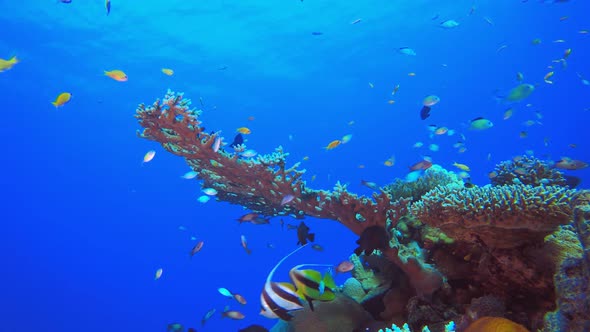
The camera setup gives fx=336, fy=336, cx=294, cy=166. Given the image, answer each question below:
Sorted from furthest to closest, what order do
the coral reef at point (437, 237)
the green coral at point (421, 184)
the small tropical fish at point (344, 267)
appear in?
the green coral at point (421, 184), the small tropical fish at point (344, 267), the coral reef at point (437, 237)

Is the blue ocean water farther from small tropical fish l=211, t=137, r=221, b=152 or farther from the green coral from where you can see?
small tropical fish l=211, t=137, r=221, b=152

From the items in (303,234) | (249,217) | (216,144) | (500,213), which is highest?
(216,144)

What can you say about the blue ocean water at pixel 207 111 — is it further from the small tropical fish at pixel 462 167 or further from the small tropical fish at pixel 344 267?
the small tropical fish at pixel 344 267

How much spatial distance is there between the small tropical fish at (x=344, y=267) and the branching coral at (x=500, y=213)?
1694 millimetres

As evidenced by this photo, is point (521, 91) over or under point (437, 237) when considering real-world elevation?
over

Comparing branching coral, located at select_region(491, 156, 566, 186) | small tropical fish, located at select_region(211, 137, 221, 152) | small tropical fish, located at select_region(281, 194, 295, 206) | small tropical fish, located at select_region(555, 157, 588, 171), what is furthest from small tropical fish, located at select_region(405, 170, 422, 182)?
small tropical fish, located at select_region(211, 137, 221, 152)

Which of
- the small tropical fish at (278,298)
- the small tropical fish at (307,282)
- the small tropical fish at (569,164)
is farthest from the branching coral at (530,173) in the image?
the small tropical fish at (278,298)

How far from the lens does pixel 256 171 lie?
544cm

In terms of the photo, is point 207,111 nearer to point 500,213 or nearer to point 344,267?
point 344,267

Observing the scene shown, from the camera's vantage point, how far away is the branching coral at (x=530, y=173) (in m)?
5.49

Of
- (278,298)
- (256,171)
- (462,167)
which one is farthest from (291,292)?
(462,167)

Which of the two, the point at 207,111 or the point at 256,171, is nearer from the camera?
the point at 256,171

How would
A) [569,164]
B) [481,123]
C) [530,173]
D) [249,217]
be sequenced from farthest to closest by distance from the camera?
[481,123]
[569,164]
[249,217]
[530,173]

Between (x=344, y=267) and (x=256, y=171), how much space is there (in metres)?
2.07
